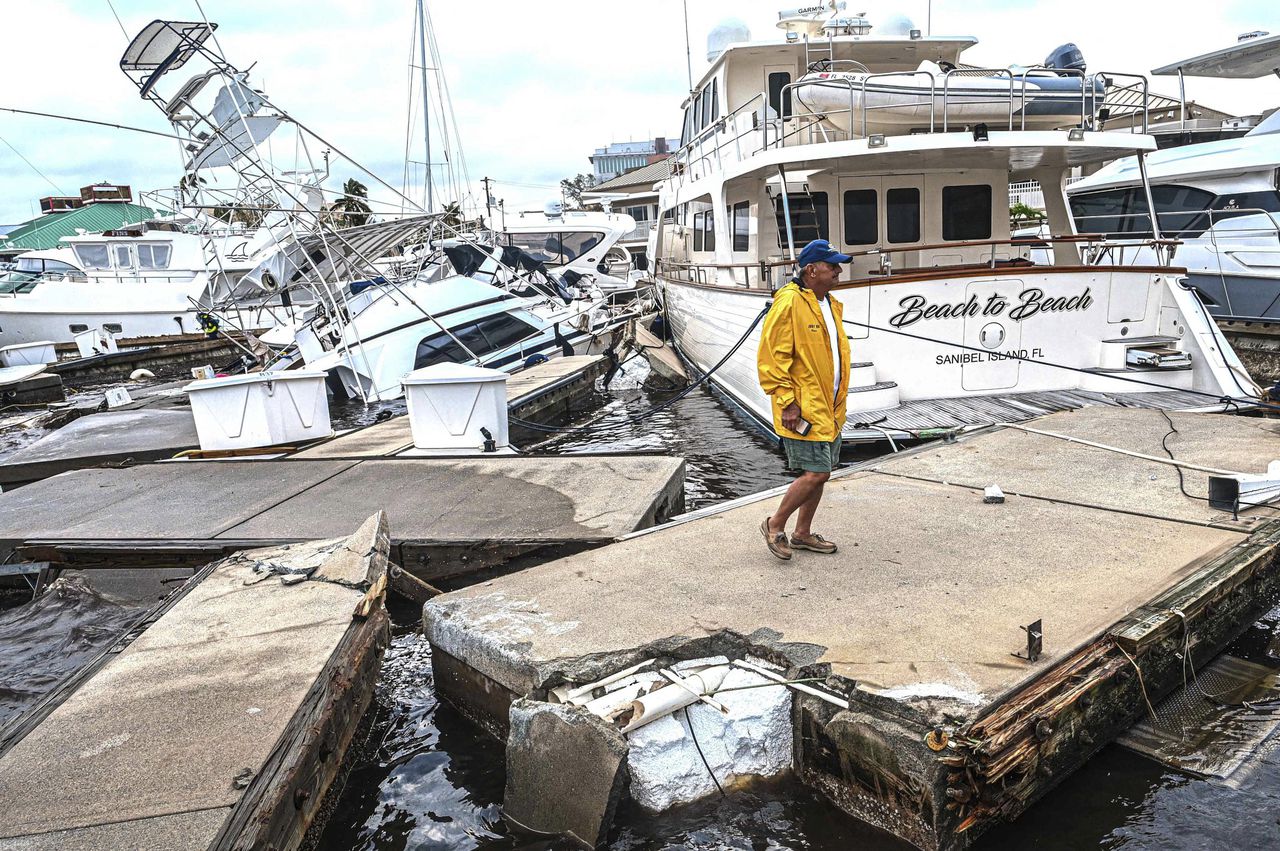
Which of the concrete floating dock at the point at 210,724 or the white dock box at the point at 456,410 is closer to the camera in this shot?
the concrete floating dock at the point at 210,724

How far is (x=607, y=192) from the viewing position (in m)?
48.1

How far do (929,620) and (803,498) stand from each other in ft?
3.30

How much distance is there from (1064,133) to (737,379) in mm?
4988

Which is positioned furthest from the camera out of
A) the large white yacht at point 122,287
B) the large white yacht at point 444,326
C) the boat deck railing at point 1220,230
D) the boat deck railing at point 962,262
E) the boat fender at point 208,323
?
the large white yacht at point 122,287

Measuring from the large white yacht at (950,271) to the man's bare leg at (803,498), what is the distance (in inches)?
138

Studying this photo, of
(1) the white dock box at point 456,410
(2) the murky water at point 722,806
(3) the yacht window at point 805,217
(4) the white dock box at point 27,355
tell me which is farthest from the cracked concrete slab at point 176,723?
(4) the white dock box at point 27,355

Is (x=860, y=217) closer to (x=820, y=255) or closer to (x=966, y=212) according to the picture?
(x=966, y=212)

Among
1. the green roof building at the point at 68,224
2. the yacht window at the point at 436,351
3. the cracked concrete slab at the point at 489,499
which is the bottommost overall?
the cracked concrete slab at the point at 489,499

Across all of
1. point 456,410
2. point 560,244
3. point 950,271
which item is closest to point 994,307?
point 950,271

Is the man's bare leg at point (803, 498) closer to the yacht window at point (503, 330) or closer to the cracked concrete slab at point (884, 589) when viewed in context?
the cracked concrete slab at point (884, 589)

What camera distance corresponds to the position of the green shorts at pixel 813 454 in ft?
14.8

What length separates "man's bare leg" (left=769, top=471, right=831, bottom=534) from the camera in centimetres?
457

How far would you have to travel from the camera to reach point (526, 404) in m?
12.2

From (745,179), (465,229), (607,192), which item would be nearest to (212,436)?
(745,179)
